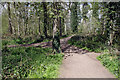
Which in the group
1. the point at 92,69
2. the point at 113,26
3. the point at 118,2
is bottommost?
the point at 92,69

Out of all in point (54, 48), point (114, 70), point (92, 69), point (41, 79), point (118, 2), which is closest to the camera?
point (41, 79)

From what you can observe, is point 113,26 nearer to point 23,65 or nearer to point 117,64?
point 117,64

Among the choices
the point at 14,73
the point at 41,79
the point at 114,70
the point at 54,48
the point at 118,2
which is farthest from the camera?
the point at 118,2

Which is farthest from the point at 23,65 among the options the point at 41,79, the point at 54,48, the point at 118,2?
the point at 118,2

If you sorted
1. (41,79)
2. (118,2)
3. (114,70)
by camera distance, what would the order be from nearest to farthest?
(41,79)
(114,70)
(118,2)

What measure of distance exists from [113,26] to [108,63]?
6815mm

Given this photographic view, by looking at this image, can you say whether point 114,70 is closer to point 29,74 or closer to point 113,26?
point 29,74

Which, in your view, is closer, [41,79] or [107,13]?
[41,79]

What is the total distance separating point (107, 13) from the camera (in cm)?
1267

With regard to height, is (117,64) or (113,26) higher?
(113,26)

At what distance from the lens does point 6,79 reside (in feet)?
19.0

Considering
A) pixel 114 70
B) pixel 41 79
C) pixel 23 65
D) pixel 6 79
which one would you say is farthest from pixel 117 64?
pixel 6 79

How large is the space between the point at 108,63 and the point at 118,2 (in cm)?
850

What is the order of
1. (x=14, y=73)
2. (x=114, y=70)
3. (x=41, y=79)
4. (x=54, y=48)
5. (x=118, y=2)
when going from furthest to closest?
(x=118, y=2) < (x=54, y=48) < (x=114, y=70) < (x=14, y=73) < (x=41, y=79)
